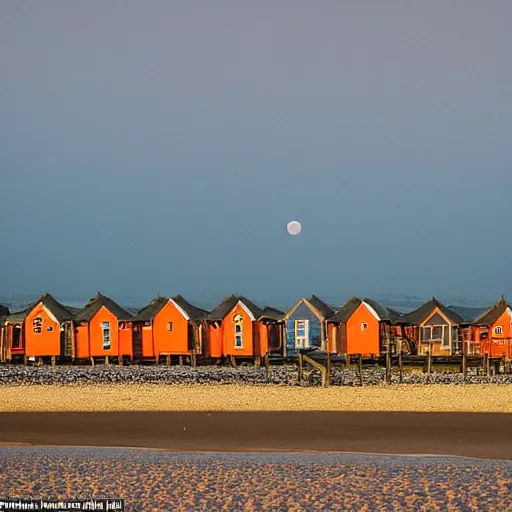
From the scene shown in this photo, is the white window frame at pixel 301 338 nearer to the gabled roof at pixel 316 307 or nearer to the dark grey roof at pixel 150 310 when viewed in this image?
the gabled roof at pixel 316 307

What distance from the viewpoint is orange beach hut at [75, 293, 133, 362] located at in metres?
73.4

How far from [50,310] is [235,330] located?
1426 cm

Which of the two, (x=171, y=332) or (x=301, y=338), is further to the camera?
(x=171, y=332)

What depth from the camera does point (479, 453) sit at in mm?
22266

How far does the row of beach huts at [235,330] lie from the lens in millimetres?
69000

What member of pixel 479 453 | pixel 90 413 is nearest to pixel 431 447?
pixel 479 453

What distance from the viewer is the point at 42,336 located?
74.7m

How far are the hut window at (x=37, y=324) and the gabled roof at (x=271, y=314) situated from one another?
1672 centimetres

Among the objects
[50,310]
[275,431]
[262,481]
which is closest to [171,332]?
[50,310]

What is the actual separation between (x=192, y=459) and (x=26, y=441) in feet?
19.0

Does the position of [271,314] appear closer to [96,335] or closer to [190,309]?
[190,309]

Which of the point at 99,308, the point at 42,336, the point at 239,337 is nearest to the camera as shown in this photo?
the point at 239,337

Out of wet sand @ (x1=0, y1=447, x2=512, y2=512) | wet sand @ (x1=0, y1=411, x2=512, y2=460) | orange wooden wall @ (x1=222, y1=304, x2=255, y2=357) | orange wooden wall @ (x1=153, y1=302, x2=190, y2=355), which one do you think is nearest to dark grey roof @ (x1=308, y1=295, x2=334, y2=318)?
orange wooden wall @ (x1=222, y1=304, x2=255, y2=357)

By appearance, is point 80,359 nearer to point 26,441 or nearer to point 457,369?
point 457,369
